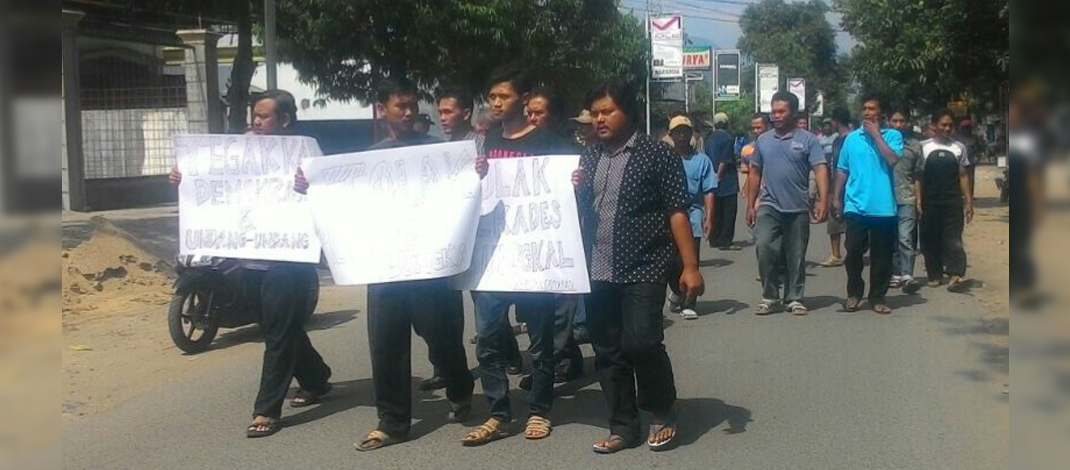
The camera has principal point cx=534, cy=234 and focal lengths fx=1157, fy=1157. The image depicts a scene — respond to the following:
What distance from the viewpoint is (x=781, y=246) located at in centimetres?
932

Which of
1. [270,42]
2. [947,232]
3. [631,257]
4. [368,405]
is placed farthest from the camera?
[270,42]

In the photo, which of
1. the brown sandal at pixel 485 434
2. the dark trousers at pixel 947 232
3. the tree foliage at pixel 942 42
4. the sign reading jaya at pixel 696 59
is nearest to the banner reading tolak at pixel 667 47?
the tree foliage at pixel 942 42

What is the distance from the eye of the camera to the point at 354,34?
19.5 metres

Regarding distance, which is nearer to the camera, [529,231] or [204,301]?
[529,231]

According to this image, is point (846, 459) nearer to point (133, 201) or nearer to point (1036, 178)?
point (1036, 178)

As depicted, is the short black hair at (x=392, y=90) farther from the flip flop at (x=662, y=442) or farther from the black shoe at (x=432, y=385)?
the flip flop at (x=662, y=442)

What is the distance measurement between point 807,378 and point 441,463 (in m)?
2.62

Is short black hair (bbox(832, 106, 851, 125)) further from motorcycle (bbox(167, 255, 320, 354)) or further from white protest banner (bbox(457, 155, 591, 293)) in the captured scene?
white protest banner (bbox(457, 155, 591, 293))

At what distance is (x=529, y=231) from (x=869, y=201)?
4338 millimetres

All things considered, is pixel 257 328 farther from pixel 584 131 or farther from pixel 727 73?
pixel 727 73

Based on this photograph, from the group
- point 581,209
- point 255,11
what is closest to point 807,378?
point 581,209

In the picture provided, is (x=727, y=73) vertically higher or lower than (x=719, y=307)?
higher

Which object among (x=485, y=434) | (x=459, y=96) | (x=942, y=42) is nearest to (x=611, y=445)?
(x=485, y=434)

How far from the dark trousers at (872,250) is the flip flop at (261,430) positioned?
17.0 feet
